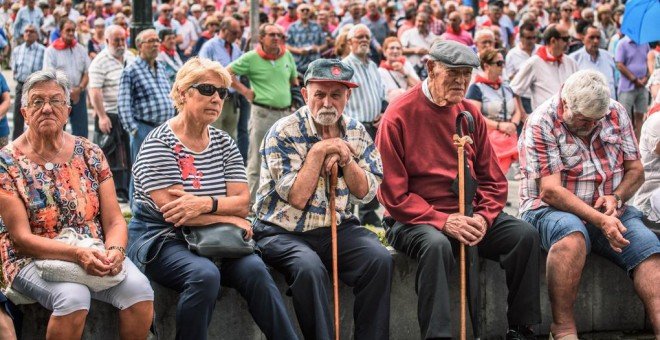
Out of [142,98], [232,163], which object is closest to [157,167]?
[232,163]

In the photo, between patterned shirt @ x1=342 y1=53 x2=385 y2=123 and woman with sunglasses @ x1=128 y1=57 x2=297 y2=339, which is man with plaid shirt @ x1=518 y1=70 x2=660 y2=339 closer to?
woman with sunglasses @ x1=128 y1=57 x2=297 y2=339

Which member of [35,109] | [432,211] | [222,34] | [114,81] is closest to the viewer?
[35,109]

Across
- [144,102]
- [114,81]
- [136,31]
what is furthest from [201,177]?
[136,31]

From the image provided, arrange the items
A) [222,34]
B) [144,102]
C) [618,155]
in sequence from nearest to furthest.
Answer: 1. [618,155]
2. [144,102]
3. [222,34]

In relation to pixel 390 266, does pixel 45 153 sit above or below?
above

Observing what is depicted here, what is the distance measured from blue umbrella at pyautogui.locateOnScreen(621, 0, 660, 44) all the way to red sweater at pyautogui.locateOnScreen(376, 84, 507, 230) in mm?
4276

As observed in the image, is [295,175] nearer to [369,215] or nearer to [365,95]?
[369,215]

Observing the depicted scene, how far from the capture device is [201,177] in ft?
20.3

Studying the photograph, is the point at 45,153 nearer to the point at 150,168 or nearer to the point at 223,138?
the point at 150,168

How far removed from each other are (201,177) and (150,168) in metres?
0.29

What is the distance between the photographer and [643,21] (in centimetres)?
1053

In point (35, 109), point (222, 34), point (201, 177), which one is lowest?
point (222, 34)

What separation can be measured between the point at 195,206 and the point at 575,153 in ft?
7.69

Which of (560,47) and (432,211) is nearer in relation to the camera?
(432,211)
